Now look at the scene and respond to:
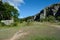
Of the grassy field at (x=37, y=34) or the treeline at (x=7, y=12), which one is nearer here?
the grassy field at (x=37, y=34)

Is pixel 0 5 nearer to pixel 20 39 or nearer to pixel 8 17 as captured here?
pixel 8 17

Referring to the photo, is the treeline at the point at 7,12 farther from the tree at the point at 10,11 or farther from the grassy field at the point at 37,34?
the grassy field at the point at 37,34

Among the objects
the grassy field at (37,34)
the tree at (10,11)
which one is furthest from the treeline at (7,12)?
the grassy field at (37,34)

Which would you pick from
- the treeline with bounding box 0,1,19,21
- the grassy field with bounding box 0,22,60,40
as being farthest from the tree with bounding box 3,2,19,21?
the grassy field with bounding box 0,22,60,40

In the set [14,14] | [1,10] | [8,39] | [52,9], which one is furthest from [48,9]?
[8,39]

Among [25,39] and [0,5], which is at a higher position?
[0,5]

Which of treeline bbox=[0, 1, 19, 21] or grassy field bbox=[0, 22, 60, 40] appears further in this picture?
treeline bbox=[0, 1, 19, 21]

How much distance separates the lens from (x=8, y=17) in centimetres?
6725

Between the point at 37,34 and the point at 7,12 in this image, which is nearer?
the point at 37,34

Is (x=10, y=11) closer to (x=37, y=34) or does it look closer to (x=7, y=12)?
(x=7, y=12)

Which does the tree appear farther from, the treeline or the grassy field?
the grassy field

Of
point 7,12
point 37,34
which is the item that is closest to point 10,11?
point 7,12

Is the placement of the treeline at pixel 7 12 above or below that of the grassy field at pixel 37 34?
above

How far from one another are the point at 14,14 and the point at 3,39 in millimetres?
59104
